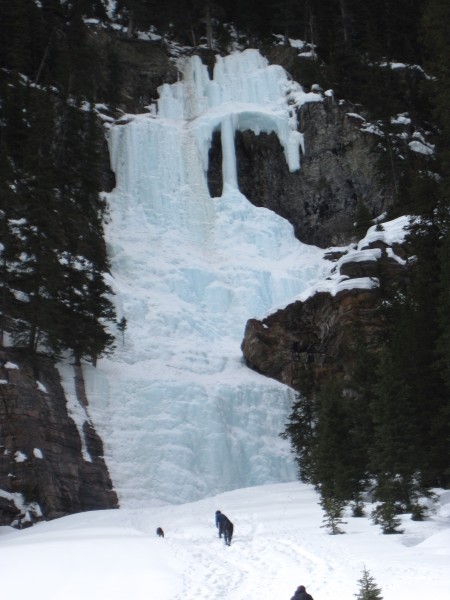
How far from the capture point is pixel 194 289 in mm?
43750

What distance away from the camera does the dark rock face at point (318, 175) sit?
49.3 m

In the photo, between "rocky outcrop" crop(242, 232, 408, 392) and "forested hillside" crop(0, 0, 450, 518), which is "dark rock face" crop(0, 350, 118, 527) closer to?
"forested hillside" crop(0, 0, 450, 518)

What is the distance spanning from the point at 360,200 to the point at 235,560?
127ft

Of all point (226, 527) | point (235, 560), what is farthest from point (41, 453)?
point (235, 560)

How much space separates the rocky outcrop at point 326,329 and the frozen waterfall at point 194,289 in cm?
135

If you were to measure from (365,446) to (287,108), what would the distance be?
1465 inches

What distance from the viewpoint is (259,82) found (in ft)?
186

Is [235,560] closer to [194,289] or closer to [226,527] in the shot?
[226,527]

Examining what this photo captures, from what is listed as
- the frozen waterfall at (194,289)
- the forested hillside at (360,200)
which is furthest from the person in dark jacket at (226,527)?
the frozen waterfall at (194,289)

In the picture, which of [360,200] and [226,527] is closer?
[226,527]

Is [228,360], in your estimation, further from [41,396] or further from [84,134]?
[84,134]

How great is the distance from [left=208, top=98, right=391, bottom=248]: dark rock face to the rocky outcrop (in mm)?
13383

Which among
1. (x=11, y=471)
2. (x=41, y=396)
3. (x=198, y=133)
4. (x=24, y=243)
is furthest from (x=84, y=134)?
(x=11, y=471)

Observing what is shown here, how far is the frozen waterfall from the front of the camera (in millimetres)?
31172
